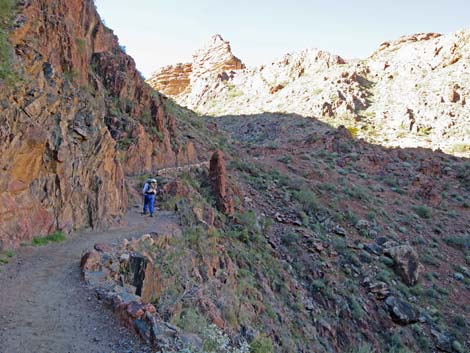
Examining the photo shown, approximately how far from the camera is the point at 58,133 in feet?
31.5

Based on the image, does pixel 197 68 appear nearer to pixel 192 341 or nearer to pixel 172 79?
pixel 172 79

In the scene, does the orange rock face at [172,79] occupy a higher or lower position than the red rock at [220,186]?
higher

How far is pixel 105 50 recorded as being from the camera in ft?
54.4

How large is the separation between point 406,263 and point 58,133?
43.2 feet

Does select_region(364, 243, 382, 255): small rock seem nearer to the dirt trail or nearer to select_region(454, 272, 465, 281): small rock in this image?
select_region(454, 272, 465, 281): small rock

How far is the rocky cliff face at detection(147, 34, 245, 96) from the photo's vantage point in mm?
72031

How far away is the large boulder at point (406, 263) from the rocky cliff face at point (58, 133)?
34.2 ft

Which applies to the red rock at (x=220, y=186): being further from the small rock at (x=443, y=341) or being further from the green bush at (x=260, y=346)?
the small rock at (x=443, y=341)

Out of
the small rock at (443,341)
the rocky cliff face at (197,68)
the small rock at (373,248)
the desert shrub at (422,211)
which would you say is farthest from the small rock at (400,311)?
the rocky cliff face at (197,68)

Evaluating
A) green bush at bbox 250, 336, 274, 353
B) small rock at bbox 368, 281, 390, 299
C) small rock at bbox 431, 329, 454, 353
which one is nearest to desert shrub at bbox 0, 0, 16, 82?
green bush at bbox 250, 336, 274, 353

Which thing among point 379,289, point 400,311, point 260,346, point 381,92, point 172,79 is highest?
point 172,79

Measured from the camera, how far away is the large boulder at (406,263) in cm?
1515

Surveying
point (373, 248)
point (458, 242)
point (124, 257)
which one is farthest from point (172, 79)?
point (124, 257)

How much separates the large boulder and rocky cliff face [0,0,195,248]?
34.2 ft
